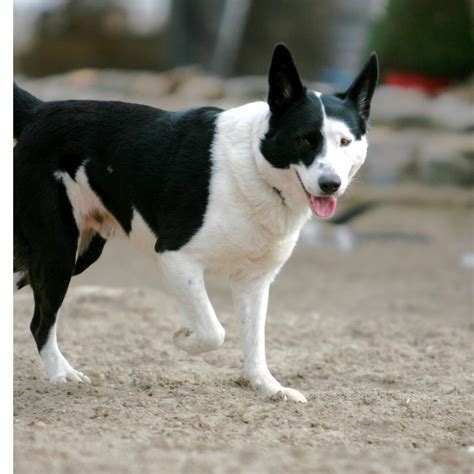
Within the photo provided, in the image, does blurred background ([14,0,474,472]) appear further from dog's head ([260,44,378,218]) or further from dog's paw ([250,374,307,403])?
dog's head ([260,44,378,218])

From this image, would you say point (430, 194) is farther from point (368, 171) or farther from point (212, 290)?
point (212, 290)

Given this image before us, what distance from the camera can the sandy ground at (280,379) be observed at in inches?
152

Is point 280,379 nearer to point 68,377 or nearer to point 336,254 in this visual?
point 68,377

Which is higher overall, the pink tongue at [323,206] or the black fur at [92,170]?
the pink tongue at [323,206]

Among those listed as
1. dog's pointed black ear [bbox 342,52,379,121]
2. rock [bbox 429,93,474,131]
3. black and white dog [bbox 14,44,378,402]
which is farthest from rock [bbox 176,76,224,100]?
dog's pointed black ear [bbox 342,52,379,121]

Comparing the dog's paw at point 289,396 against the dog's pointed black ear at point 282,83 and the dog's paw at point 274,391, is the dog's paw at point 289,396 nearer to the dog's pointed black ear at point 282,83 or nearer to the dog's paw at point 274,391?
Result: the dog's paw at point 274,391

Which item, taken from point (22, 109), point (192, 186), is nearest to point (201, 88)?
point (22, 109)

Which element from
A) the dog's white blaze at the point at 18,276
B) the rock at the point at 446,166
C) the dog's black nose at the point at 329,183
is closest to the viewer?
the dog's black nose at the point at 329,183

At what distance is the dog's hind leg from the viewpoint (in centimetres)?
513

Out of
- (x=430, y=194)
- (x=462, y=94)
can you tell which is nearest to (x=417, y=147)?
(x=430, y=194)

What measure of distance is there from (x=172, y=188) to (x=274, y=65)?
2.39 feet

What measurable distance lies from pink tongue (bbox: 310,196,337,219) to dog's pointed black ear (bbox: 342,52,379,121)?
51cm

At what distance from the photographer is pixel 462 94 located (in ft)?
40.9

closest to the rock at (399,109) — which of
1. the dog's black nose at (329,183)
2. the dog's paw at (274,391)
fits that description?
the dog's paw at (274,391)
